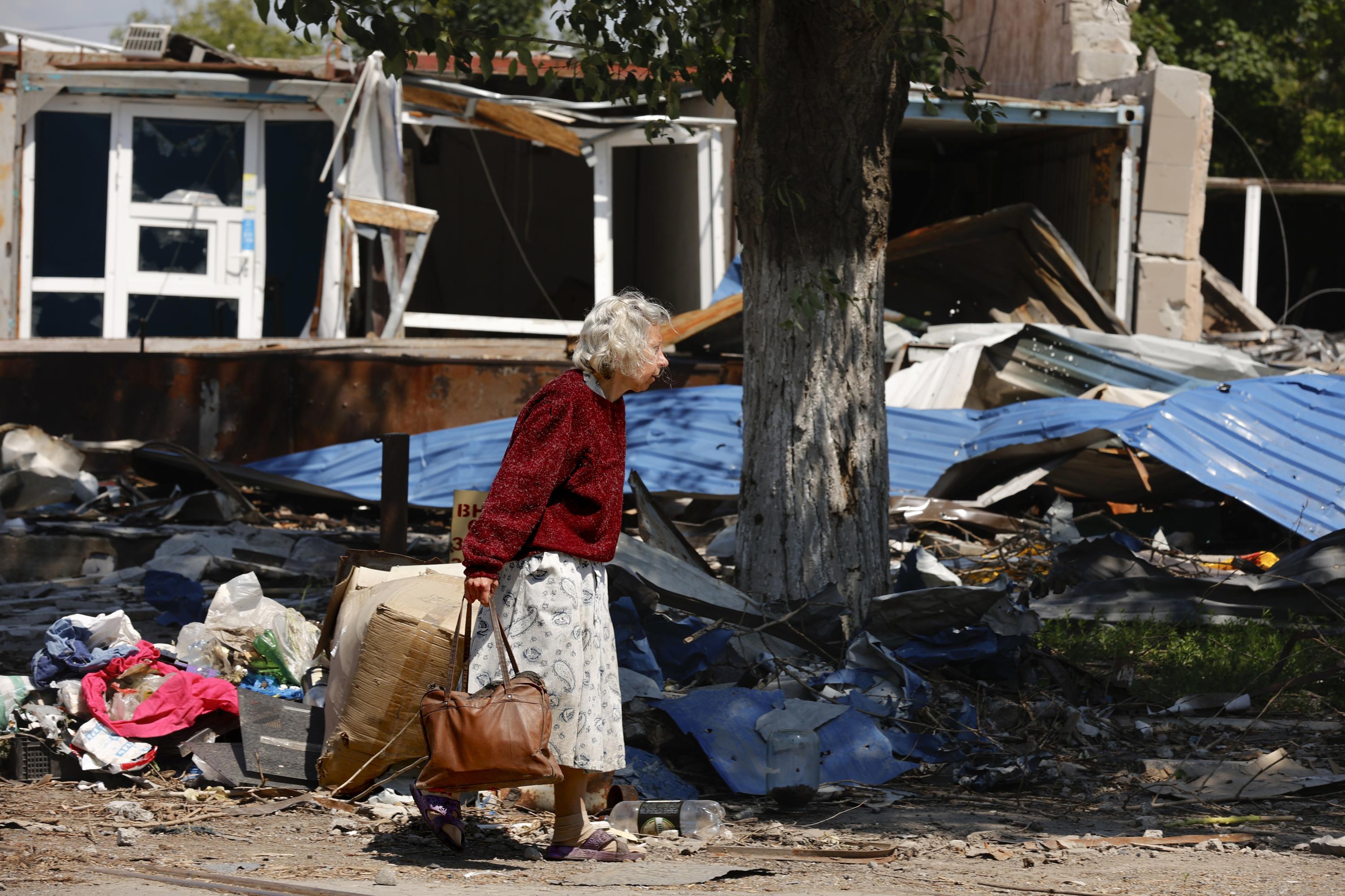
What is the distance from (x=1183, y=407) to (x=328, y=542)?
5.10m

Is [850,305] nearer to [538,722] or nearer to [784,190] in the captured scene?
[784,190]

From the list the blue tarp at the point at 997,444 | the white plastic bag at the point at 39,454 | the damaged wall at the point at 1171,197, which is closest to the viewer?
the blue tarp at the point at 997,444

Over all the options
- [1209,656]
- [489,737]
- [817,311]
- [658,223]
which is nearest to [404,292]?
[658,223]

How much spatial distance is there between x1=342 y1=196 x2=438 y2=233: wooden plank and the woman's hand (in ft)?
28.1

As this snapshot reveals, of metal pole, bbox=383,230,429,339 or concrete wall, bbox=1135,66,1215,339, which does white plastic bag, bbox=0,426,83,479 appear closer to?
metal pole, bbox=383,230,429,339

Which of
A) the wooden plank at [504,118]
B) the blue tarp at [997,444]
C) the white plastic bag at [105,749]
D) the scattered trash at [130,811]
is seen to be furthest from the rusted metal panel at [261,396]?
the scattered trash at [130,811]

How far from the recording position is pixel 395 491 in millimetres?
5855

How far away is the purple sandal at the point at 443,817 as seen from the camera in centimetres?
343

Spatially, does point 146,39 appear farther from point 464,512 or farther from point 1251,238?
point 1251,238

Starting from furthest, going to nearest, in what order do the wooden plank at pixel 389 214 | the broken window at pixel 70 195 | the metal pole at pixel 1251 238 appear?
1. the metal pole at pixel 1251 238
2. the broken window at pixel 70 195
3. the wooden plank at pixel 389 214

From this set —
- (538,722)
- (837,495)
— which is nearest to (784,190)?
A: (837,495)

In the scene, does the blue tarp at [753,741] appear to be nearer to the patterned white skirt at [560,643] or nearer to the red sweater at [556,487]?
the patterned white skirt at [560,643]

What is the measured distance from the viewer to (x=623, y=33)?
208 inches

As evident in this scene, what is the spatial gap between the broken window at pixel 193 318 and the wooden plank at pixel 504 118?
259 cm
